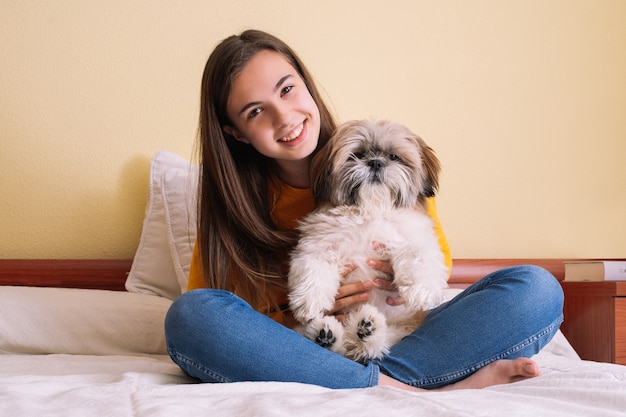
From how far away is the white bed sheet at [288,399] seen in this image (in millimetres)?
1062

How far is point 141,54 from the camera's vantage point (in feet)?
8.32

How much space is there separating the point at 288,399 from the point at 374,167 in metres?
0.73

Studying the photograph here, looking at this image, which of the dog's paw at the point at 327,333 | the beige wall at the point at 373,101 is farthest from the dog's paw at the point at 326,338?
the beige wall at the point at 373,101

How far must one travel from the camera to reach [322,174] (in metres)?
1.73

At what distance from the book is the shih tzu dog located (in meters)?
0.98

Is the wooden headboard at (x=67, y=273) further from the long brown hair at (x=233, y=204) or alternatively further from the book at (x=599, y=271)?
the book at (x=599, y=271)

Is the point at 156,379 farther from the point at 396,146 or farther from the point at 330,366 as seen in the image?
Answer: the point at 396,146

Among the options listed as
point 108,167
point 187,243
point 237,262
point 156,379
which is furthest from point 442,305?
point 108,167

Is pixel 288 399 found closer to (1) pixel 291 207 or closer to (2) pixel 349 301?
(2) pixel 349 301

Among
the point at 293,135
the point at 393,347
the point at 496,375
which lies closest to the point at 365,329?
the point at 393,347

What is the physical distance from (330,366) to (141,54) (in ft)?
5.41

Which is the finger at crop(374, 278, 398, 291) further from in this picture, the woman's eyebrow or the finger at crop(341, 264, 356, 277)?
the woman's eyebrow

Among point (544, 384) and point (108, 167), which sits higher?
point (108, 167)

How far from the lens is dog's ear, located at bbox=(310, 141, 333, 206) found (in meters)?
1.71
